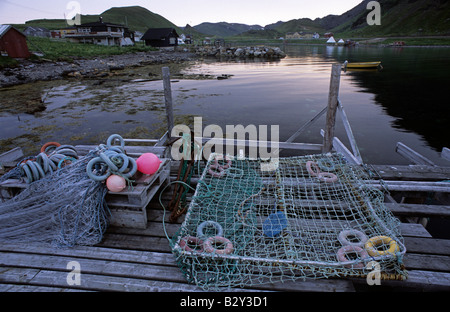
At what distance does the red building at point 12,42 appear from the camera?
35438mm

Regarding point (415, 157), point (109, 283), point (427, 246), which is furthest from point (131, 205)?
point (415, 157)

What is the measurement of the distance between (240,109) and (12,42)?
36.6 m

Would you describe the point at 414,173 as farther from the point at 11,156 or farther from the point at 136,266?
the point at 11,156

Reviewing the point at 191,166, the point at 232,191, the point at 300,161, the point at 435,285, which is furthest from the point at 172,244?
the point at 300,161

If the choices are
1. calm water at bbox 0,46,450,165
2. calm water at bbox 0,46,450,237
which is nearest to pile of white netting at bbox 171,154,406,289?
calm water at bbox 0,46,450,237

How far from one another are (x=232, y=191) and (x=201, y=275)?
231 cm

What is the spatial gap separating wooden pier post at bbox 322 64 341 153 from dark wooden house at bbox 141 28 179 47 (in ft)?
311

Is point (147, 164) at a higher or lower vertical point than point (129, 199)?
higher

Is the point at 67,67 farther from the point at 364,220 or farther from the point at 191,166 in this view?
the point at 364,220

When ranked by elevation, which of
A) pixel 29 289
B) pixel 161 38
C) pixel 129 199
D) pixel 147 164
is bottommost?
pixel 29 289

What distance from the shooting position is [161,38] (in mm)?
90500

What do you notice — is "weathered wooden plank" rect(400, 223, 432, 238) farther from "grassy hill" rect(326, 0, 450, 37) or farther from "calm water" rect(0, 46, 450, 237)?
"grassy hill" rect(326, 0, 450, 37)

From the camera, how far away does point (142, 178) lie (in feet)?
16.6
